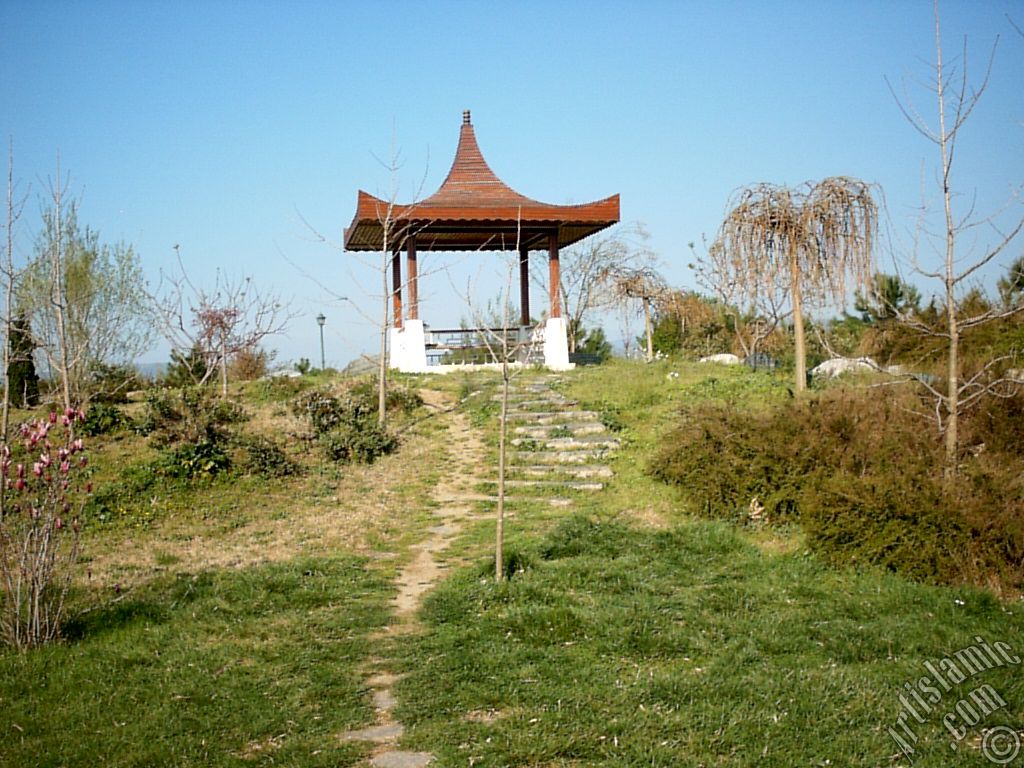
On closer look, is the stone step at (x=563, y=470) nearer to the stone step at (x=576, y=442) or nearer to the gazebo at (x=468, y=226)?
the stone step at (x=576, y=442)

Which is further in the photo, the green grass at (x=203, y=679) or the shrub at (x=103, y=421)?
the shrub at (x=103, y=421)

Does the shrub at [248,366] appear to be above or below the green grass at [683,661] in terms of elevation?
above

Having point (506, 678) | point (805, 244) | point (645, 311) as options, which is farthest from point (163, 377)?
point (506, 678)

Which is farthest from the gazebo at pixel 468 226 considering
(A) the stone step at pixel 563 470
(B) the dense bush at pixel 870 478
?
(B) the dense bush at pixel 870 478

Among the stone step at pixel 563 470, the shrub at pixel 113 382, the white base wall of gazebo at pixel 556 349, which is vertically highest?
the white base wall of gazebo at pixel 556 349

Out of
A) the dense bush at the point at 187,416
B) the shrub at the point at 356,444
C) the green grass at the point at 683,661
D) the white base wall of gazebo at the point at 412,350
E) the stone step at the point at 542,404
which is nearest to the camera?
the green grass at the point at 683,661

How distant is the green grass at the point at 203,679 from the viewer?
156 inches

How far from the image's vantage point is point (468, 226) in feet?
58.8

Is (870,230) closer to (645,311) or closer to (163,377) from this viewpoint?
(645,311)

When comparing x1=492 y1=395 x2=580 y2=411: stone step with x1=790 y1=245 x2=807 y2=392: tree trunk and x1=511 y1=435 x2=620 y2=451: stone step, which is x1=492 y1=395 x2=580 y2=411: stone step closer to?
x1=511 y1=435 x2=620 y2=451: stone step

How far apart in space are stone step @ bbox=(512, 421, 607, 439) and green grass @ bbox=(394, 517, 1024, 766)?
4.87 m

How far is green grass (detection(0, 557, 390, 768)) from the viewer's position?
3967mm

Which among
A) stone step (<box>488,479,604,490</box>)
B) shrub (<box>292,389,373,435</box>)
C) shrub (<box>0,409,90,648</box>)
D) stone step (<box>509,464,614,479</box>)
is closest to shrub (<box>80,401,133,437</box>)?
shrub (<box>292,389,373,435</box>)

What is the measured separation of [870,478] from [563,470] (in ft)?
14.3
